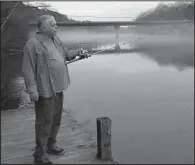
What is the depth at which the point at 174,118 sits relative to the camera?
8609mm

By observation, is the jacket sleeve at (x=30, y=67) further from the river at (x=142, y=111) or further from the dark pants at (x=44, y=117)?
the river at (x=142, y=111)

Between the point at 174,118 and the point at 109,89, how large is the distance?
15.4ft

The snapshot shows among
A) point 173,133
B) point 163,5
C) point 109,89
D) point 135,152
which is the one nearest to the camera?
point 135,152

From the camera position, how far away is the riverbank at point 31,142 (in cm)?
379

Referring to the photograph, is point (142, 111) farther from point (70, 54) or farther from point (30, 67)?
point (30, 67)

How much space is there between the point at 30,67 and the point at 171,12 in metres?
67.3

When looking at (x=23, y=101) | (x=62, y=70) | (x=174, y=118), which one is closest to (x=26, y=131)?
(x=62, y=70)

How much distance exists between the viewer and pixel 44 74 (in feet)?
10.8

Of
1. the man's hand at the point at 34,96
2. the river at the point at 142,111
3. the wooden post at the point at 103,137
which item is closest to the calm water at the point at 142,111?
the river at the point at 142,111

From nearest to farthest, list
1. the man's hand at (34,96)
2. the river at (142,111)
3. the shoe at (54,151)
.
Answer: the man's hand at (34,96)
the shoe at (54,151)
the river at (142,111)

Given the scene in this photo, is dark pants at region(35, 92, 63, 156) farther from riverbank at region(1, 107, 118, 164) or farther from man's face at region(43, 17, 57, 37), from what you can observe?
man's face at region(43, 17, 57, 37)

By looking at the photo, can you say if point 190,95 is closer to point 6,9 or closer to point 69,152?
point 6,9

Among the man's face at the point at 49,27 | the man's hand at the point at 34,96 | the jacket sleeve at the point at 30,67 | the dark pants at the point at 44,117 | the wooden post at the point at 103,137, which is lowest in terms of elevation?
the wooden post at the point at 103,137

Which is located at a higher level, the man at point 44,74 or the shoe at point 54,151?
the man at point 44,74
